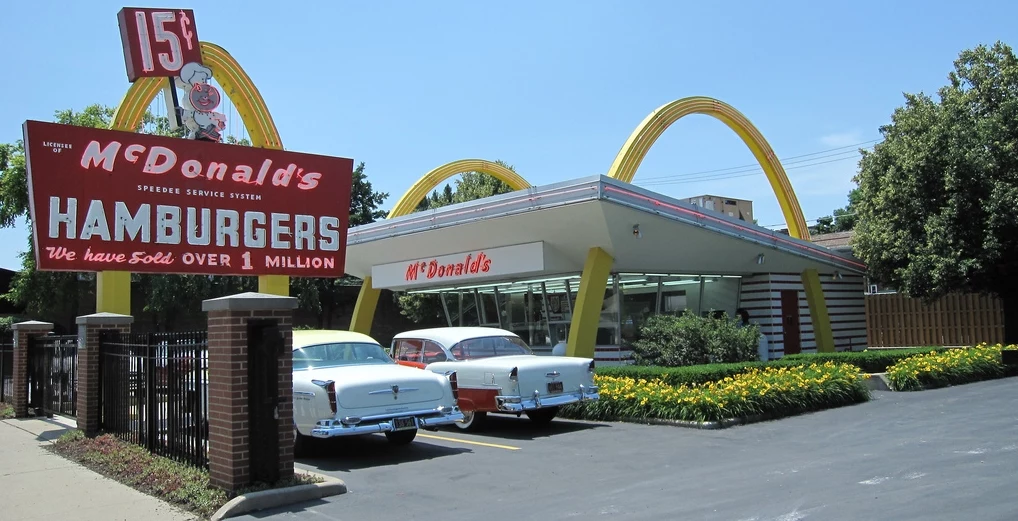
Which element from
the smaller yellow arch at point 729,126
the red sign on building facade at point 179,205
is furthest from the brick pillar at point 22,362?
the smaller yellow arch at point 729,126

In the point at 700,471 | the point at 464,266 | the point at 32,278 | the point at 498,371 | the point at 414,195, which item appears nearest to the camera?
the point at 700,471

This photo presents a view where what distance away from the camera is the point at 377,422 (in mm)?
9977

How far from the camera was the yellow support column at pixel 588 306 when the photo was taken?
17719 millimetres

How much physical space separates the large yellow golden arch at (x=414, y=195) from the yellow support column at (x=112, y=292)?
9.93 metres

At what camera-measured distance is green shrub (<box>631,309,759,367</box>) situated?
18.0 meters

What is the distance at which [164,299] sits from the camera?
3319cm

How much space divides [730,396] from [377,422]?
233 inches

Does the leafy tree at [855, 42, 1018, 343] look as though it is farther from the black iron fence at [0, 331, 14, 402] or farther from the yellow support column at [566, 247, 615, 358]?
the black iron fence at [0, 331, 14, 402]

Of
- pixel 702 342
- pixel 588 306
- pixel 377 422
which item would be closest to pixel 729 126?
pixel 702 342

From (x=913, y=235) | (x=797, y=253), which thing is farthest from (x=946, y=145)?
(x=797, y=253)

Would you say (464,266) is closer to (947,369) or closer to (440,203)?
(947,369)

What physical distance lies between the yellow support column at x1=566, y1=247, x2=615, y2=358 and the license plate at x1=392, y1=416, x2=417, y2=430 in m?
7.87

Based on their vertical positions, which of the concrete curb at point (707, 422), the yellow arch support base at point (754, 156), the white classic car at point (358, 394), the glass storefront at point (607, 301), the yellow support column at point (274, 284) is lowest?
the concrete curb at point (707, 422)

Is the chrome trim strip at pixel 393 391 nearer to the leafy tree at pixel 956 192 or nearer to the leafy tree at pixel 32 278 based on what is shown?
the leafy tree at pixel 956 192
